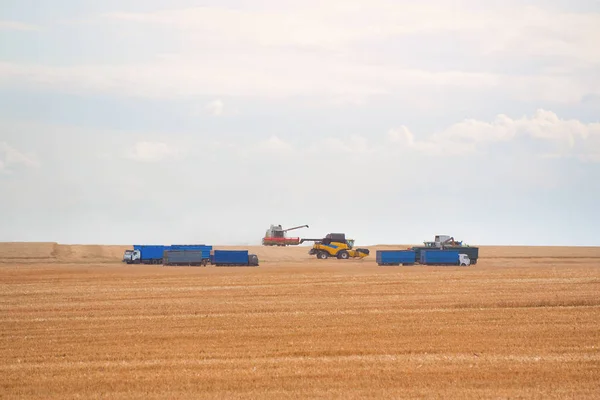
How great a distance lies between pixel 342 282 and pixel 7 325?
20.9m

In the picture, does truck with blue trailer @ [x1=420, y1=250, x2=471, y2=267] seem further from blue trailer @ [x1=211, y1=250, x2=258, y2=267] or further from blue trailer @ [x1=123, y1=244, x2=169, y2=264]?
blue trailer @ [x1=123, y1=244, x2=169, y2=264]

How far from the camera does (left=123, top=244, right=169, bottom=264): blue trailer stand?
6944cm

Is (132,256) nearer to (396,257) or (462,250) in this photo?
(396,257)

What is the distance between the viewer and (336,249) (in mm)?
78750

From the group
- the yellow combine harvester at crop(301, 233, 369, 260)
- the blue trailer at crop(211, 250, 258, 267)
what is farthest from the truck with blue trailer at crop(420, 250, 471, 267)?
the blue trailer at crop(211, 250, 258, 267)

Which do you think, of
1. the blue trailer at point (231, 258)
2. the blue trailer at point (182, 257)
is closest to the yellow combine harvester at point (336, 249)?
the blue trailer at point (231, 258)

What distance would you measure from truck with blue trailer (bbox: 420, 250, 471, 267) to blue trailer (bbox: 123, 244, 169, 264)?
22.5 m

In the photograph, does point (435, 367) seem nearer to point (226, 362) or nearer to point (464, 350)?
point (464, 350)

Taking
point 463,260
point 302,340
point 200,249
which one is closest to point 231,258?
point 200,249

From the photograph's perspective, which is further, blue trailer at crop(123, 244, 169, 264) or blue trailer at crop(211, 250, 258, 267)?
blue trailer at crop(123, 244, 169, 264)

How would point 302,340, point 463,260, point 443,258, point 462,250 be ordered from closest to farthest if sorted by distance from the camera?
1. point 302,340
2. point 443,258
3. point 463,260
4. point 462,250

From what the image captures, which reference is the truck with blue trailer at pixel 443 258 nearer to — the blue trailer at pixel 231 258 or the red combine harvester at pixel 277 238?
the blue trailer at pixel 231 258

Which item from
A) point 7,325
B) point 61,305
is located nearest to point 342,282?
point 61,305

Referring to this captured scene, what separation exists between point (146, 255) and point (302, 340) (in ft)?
157
